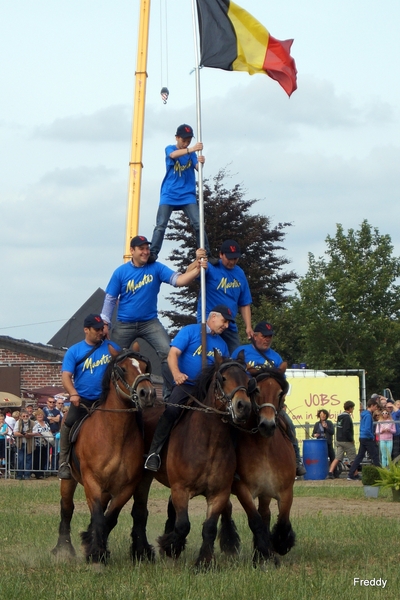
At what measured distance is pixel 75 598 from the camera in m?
8.08

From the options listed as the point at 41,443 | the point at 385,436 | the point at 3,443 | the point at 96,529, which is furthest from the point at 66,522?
the point at 3,443

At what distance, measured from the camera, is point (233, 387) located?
9.86 m

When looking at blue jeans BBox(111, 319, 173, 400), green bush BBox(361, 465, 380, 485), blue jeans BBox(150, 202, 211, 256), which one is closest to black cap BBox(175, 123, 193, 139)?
blue jeans BBox(150, 202, 211, 256)

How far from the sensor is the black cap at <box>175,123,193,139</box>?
13.2 m

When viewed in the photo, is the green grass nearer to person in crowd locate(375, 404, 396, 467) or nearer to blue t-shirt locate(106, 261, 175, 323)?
blue t-shirt locate(106, 261, 175, 323)

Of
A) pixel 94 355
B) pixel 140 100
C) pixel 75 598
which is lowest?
pixel 75 598

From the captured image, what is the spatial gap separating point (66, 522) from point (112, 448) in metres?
1.94

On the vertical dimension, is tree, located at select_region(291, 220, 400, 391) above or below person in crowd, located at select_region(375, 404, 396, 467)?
above

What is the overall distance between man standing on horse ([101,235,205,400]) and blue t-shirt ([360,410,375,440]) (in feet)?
40.5

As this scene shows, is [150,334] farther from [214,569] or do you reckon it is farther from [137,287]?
[214,569]

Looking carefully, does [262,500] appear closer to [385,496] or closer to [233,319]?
[233,319]

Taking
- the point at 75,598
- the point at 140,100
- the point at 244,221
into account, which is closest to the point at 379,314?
the point at 244,221

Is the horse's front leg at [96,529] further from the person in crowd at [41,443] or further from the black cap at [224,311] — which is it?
the person in crowd at [41,443]

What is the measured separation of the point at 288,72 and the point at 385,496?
377 inches
